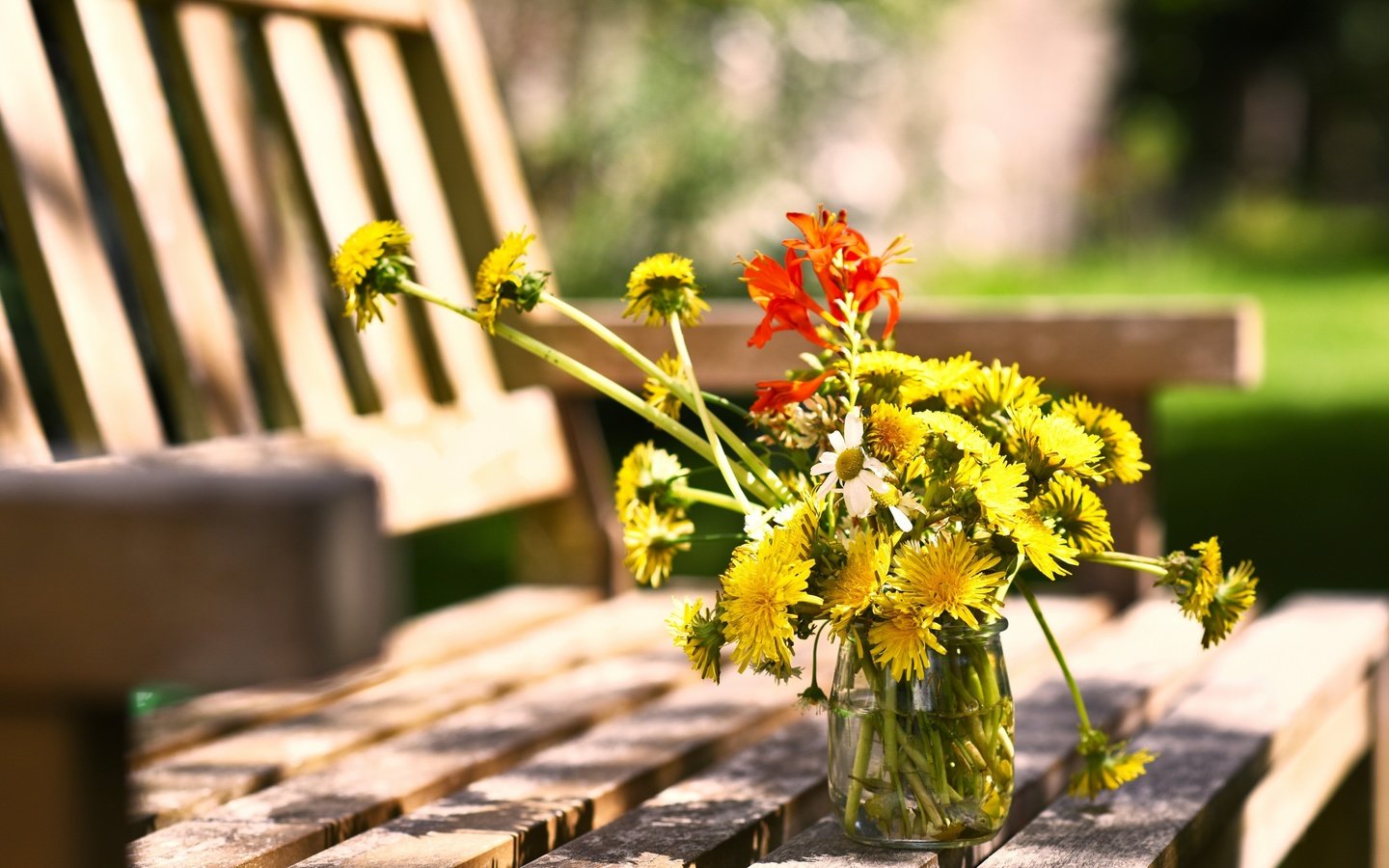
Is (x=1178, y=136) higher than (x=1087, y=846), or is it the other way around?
(x=1178, y=136)

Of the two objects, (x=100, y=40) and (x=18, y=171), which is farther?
(x=100, y=40)

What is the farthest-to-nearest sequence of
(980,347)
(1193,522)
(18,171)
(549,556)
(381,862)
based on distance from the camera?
(1193,522)
(549,556)
(980,347)
(18,171)
(381,862)

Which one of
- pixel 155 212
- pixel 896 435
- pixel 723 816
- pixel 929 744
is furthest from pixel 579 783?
pixel 155 212

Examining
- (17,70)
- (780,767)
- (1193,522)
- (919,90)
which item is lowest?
(1193,522)

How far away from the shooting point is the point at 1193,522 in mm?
5336

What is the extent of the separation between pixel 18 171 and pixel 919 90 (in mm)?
5766

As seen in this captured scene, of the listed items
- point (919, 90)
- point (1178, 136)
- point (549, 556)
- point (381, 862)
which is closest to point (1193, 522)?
point (919, 90)

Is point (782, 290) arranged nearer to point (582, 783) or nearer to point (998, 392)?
point (998, 392)

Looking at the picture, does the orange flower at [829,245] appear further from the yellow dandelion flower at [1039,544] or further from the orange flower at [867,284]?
the yellow dandelion flower at [1039,544]

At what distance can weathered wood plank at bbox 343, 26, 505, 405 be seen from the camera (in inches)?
94.0

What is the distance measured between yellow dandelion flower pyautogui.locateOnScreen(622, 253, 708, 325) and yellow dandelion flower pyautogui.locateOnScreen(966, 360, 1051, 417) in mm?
225

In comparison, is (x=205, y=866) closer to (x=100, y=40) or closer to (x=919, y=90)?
(x=100, y=40)

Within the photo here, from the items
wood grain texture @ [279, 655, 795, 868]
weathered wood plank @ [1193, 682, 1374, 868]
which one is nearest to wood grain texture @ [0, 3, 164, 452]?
wood grain texture @ [279, 655, 795, 868]

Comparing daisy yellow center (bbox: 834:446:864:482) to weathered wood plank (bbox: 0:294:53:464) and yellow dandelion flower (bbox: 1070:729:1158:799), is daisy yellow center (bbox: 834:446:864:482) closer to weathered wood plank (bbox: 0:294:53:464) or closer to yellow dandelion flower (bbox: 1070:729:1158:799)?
yellow dandelion flower (bbox: 1070:729:1158:799)
